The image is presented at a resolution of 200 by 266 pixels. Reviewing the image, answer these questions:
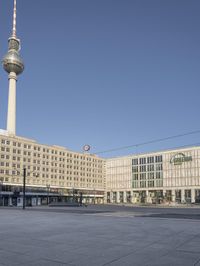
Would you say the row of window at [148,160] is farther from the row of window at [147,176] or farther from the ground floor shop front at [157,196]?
the ground floor shop front at [157,196]

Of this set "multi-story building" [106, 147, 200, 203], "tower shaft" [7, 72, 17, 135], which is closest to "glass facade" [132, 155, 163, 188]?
"multi-story building" [106, 147, 200, 203]

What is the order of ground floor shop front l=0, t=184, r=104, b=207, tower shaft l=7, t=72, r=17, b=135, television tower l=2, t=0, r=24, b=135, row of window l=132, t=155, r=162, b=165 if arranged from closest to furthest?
1. ground floor shop front l=0, t=184, r=104, b=207
2. tower shaft l=7, t=72, r=17, b=135
3. television tower l=2, t=0, r=24, b=135
4. row of window l=132, t=155, r=162, b=165

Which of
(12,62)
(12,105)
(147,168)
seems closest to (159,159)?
(147,168)

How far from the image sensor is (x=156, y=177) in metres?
159

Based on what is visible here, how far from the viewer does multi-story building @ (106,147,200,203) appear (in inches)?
5773

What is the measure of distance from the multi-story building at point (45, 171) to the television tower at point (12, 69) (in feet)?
31.2

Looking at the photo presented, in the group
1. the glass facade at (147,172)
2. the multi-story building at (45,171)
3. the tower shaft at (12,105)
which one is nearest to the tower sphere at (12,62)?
the tower shaft at (12,105)

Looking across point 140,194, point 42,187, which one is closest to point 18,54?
point 42,187

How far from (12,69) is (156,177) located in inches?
3151

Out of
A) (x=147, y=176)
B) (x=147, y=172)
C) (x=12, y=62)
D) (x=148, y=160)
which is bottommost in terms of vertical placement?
(x=147, y=176)

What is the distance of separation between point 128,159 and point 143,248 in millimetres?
161547

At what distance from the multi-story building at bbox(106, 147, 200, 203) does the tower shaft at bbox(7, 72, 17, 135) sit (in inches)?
2228

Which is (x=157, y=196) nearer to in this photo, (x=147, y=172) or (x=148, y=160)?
(x=147, y=172)

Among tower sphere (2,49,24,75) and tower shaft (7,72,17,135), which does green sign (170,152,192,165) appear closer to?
tower shaft (7,72,17,135)
